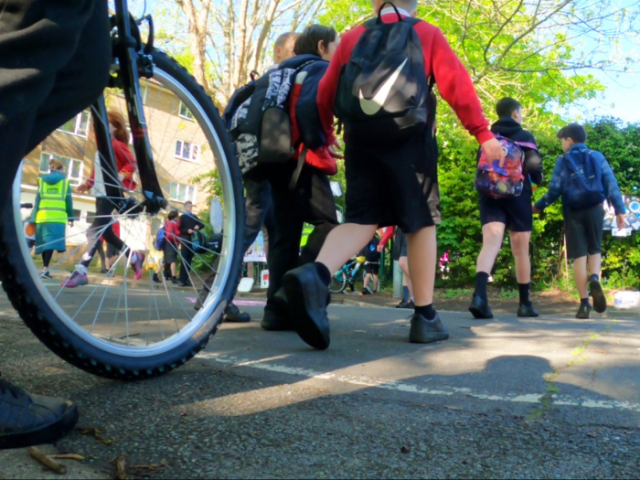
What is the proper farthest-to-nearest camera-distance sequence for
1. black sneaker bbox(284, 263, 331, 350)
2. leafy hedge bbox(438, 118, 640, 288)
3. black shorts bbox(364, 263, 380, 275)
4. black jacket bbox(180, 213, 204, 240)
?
black shorts bbox(364, 263, 380, 275), leafy hedge bbox(438, 118, 640, 288), black sneaker bbox(284, 263, 331, 350), black jacket bbox(180, 213, 204, 240)

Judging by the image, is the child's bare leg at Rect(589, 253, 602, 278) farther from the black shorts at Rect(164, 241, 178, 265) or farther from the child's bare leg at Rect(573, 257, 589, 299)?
the black shorts at Rect(164, 241, 178, 265)

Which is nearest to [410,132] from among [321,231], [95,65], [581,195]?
[321,231]

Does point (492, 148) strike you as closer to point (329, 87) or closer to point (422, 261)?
point (422, 261)

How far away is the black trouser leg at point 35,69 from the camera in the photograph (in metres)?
1.49

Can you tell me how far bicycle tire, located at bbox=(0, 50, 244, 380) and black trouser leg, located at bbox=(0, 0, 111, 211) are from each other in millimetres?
313

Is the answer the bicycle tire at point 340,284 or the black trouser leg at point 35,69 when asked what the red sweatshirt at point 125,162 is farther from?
the bicycle tire at point 340,284

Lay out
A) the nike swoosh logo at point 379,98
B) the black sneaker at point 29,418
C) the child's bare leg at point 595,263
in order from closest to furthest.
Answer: the black sneaker at point 29,418 < the nike swoosh logo at point 379,98 < the child's bare leg at point 595,263

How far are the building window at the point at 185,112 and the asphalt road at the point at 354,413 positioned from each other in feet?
3.10

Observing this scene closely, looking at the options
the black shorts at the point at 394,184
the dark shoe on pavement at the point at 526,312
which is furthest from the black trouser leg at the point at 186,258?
the dark shoe on pavement at the point at 526,312

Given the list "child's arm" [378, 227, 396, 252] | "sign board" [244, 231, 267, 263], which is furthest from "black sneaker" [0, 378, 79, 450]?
"sign board" [244, 231, 267, 263]

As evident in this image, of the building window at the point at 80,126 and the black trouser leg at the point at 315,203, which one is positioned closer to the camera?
the building window at the point at 80,126

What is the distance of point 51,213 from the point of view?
7.37 ft

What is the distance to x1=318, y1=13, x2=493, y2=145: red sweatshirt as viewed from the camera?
3.38 metres

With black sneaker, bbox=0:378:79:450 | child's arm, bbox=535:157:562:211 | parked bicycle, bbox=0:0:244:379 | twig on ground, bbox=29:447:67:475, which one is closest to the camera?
twig on ground, bbox=29:447:67:475
